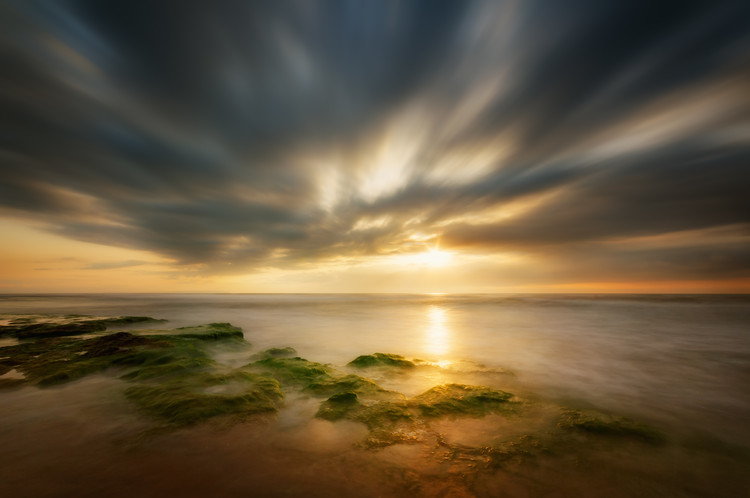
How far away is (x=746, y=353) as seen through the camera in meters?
14.5

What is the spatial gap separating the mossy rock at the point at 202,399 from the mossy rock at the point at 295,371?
77 cm

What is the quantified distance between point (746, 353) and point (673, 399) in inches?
485

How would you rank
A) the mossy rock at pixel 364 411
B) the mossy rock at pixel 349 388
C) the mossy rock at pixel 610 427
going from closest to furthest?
the mossy rock at pixel 610 427
the mossy rock at pixel 364 411
the mossy rock at pixel 349 388

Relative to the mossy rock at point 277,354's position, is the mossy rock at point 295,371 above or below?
above

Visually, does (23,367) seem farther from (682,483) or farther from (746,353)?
(746,353)

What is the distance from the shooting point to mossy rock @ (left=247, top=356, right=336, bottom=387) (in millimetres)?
8672

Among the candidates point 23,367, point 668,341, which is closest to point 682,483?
point 23,367

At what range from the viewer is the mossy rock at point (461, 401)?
21.6 feet

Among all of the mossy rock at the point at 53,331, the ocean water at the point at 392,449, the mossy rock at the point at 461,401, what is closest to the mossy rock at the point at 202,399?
the ocean water at the point at 392,449

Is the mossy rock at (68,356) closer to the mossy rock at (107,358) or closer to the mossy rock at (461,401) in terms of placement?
the mossy rock at (107,358)

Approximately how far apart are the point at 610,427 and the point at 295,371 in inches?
329

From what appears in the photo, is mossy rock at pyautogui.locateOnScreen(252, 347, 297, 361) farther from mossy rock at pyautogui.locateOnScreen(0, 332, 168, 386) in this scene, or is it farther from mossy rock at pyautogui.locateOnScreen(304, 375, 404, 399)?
mossy rock at pyautogui.locateOnScreen(304, 375, 404, 399)

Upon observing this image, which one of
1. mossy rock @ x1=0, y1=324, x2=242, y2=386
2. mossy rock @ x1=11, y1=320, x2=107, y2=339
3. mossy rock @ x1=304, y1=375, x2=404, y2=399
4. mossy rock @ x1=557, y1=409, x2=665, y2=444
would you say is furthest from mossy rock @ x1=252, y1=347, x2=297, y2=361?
mossy rock @ x1=11, y1=320, x2=107, y2=339

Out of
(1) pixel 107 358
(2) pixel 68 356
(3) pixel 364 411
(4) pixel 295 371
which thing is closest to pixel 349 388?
(3) pixel 364 411
